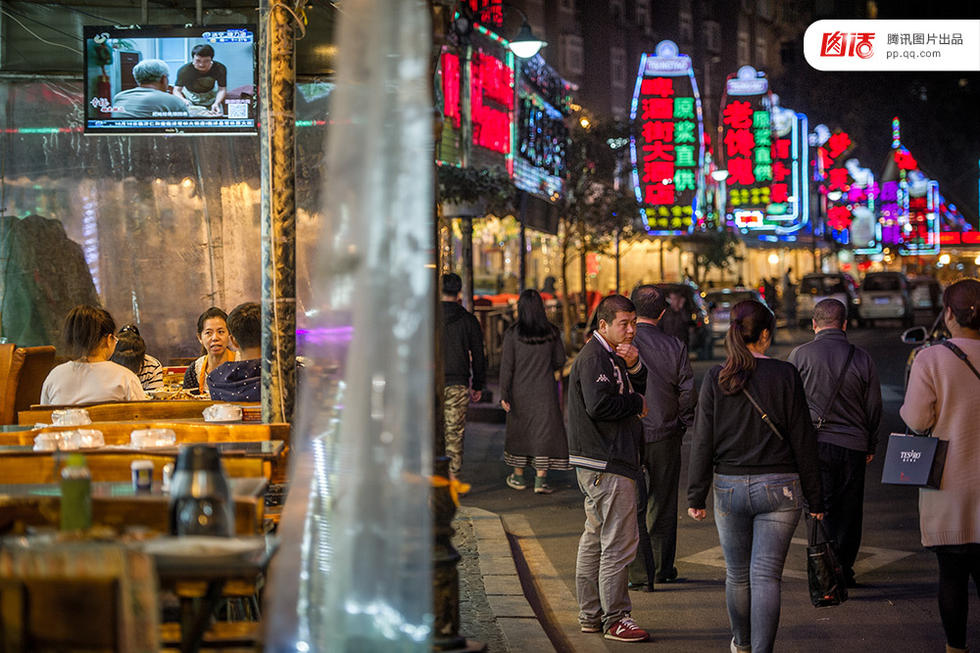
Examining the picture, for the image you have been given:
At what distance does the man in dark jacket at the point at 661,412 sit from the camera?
7621 millimetres

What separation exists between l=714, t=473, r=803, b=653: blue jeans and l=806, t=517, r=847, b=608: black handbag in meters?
0.90

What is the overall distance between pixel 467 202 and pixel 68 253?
21.3 feet

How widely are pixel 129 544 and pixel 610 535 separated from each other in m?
3.98

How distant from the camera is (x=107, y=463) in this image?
4.70 metres

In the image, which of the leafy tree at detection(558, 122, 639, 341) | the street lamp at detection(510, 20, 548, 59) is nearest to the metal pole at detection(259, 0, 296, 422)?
the street lamp at detection(510, 20, 548, 59)

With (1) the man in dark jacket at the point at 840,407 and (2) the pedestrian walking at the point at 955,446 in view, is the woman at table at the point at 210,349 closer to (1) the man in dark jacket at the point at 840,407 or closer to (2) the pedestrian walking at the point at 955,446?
(1) the man in dark jacket at the point at 840,407

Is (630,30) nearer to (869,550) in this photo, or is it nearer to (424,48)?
(869,550)

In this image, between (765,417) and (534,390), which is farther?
(534,390)

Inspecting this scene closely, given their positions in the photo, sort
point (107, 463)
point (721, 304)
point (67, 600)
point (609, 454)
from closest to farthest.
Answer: point (67, 600) < point (107, 463) < point (609, 454) < point (721, 304)

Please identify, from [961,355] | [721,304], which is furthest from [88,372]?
[721,304]

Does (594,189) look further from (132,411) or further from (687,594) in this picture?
(132,411)

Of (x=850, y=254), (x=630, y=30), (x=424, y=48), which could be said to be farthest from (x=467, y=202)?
(x=850, y=254)


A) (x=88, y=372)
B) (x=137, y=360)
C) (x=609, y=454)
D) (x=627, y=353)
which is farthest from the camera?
(x=137, y=360)
